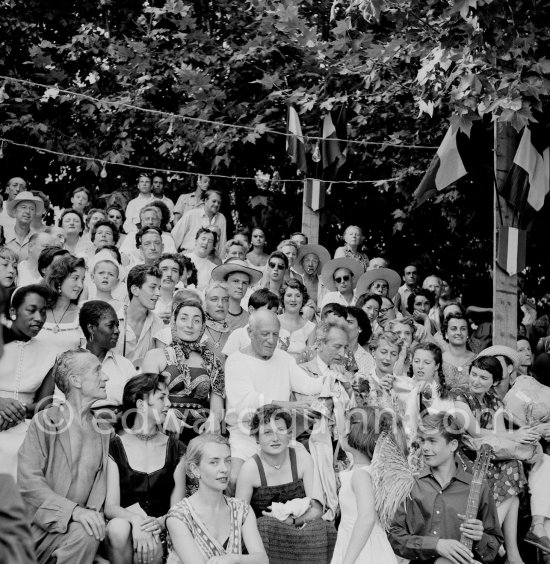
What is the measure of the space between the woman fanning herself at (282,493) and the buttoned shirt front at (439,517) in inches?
22.2

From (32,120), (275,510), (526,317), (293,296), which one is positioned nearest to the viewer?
(275,510)

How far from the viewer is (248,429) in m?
6.04

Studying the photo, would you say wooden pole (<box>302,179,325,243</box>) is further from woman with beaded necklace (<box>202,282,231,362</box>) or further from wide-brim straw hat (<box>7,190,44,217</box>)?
woman with beaded necklace (<box>202,282,231,362</box>)

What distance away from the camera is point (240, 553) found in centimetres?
518

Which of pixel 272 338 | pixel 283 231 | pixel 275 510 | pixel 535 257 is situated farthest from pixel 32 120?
pixel 275 510

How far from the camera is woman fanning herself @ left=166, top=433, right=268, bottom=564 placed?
5.09 m

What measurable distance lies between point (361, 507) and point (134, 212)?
825 cm

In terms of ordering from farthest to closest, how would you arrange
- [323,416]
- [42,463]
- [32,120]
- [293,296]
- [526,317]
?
[32,120] → [526,317] → [293,296] → [323,416] → [42,463]

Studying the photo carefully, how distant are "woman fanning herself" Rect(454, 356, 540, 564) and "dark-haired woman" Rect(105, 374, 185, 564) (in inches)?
74.5

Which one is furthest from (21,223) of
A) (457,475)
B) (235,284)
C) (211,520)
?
(457,475)

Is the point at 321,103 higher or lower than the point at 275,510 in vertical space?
higher

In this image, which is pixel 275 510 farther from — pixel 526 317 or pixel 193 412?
pixel 526 317

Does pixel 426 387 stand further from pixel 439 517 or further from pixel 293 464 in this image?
pixel 439 517

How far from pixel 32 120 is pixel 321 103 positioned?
4.80 m
